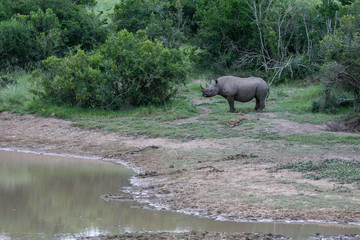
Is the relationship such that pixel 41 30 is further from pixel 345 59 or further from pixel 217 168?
pixel 217 168

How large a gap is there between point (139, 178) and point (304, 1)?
16611 mm

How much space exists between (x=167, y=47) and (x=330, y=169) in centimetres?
→ 1039

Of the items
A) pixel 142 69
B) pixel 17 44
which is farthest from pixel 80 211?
pixel 17 44

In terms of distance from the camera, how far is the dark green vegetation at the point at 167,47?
54.3ft

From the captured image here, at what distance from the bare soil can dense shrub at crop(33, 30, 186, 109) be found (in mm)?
1302

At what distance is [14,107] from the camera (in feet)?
56.2

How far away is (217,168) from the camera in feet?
34.2

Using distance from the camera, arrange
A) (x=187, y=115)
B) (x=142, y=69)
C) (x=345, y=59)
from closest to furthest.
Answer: (x=345, y=59), (x=187, y=115), (x=142, y=69)

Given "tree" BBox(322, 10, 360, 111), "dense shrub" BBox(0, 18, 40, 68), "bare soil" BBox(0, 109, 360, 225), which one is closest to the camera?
"bare soil" BBox(0, 109, 360, 225)

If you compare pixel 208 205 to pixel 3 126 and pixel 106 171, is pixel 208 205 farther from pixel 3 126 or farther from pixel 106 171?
pixel 3 126

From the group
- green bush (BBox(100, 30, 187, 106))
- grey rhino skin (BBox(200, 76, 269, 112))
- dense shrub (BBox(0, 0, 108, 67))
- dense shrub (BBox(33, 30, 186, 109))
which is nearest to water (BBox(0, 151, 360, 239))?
dense shrub (BBox(33, 30, 186, 109))

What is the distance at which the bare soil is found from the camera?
7684mm

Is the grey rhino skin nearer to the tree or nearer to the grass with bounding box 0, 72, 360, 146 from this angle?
the grass with bounding box 0, 72, 360, 146

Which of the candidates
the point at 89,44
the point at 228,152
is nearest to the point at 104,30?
the point at 89,44
